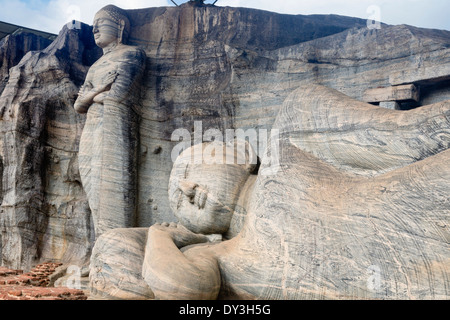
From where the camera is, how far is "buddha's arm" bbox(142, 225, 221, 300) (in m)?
2.42

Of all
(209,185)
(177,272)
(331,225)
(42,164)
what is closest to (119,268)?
(177,272)

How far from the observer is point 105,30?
19.9 feet

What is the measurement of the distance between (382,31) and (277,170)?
8.48 ft

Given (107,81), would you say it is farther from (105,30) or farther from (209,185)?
(209,185)

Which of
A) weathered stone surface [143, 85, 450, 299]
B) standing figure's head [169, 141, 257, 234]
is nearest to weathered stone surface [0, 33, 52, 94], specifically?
standing figure's head [169, 141, 257, 234]

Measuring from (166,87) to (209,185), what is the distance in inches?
120

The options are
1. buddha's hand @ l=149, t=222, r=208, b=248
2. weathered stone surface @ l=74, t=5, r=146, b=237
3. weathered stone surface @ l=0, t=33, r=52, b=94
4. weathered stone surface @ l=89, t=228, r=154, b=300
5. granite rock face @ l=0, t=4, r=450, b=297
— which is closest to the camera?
weathered stone surface @ l=89, t=228, r=154, b=300

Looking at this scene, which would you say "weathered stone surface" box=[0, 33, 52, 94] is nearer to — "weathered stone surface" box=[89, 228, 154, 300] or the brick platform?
the brick platform

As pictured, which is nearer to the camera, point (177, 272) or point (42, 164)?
point (177, 272)

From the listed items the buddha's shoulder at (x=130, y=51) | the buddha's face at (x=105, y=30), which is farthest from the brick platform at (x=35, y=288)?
the buddha's face at (x=105, y=30)

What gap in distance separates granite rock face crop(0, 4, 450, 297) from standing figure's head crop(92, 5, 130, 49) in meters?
0.19

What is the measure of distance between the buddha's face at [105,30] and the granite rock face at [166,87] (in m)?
0.24
